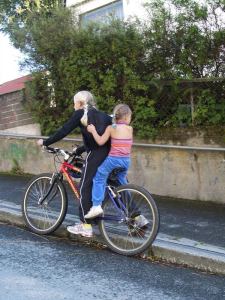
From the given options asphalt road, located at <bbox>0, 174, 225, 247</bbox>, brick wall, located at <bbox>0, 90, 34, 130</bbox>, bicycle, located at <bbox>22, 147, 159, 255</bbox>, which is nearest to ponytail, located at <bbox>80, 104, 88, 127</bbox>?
bicycle, located at <bbox>22, 147, 159, 255</bbox>

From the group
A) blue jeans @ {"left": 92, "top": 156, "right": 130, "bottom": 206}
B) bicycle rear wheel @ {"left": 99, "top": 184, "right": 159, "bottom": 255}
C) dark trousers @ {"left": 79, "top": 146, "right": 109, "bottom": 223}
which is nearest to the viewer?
bicycle rear wheel @ {"left": 99, "top": 184, "right": 159, "bottom": 255}

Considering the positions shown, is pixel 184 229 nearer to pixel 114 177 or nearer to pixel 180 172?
pixel 114 177

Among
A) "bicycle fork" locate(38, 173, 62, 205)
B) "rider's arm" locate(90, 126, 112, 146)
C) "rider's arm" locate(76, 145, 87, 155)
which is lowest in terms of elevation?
"bicycle fork" locate(38, 173, 62, 205)

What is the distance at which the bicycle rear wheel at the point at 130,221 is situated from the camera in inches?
225

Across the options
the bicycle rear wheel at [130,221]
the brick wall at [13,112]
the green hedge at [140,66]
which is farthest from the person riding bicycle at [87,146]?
the brick wall at [13,112]

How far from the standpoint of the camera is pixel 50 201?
21.6 feet

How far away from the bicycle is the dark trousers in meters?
0.16

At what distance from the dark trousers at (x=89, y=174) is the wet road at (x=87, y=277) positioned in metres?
0.47

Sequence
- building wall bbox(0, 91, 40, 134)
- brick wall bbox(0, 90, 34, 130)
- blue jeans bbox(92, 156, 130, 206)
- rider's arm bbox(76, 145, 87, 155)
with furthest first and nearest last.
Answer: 1. brick wall bbox(0, 90, 34, 130)
2. building wall bbox(0, 91, 40, 134)
3. rider's arm bbox(76, 145, 87, 155)
4. blue jeans bbox(92, 156, 130, 206)

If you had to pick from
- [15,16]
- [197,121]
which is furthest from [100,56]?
[15,16]

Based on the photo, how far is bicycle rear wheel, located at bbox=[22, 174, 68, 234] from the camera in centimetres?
646

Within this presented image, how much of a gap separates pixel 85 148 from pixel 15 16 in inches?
710

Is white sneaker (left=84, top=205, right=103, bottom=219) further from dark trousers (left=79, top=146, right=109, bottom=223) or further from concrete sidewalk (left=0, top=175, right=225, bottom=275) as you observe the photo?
concrete sidewalk (left=0, top=175, right=225, bottom=275)

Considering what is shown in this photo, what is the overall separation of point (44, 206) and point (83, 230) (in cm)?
73
